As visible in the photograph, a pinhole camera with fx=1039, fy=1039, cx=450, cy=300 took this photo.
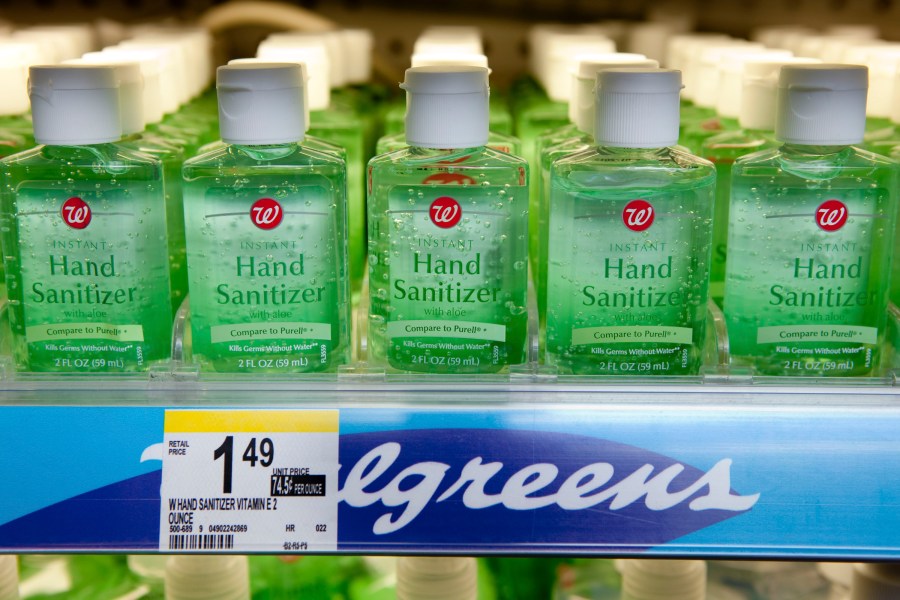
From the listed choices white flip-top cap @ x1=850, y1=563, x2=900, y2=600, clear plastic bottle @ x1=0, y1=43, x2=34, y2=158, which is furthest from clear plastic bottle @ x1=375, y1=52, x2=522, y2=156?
white flip-top cap @ x1=850, y1=563, x2=900, y2=600

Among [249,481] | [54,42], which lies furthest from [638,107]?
[54,42]

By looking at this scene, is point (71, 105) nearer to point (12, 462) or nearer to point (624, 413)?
point (12, 462)

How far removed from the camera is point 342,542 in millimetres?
768

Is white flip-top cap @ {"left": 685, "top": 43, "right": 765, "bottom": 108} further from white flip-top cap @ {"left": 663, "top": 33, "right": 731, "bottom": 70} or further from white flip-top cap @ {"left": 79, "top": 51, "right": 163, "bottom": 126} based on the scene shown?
white flip-top cap @ {"left": 79, "top": 51, "right": 163, "bottom": 126}

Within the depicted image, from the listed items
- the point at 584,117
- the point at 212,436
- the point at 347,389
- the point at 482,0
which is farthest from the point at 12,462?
the point at 482,0

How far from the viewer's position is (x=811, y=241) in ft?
2.64

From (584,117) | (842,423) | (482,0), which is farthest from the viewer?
(482,0)

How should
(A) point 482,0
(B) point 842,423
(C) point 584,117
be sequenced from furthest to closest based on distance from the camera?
(A) point 482,0 < (C) point 584,117 < (B) point 842,423

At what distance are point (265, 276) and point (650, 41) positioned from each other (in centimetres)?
78

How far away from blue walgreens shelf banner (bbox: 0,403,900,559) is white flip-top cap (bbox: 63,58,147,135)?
300mm

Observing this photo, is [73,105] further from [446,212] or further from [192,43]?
[192,43]

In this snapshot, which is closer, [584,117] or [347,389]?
[347,389]

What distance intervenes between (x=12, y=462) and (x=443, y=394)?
32 centimetres

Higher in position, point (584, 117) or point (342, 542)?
point (584, 117)
